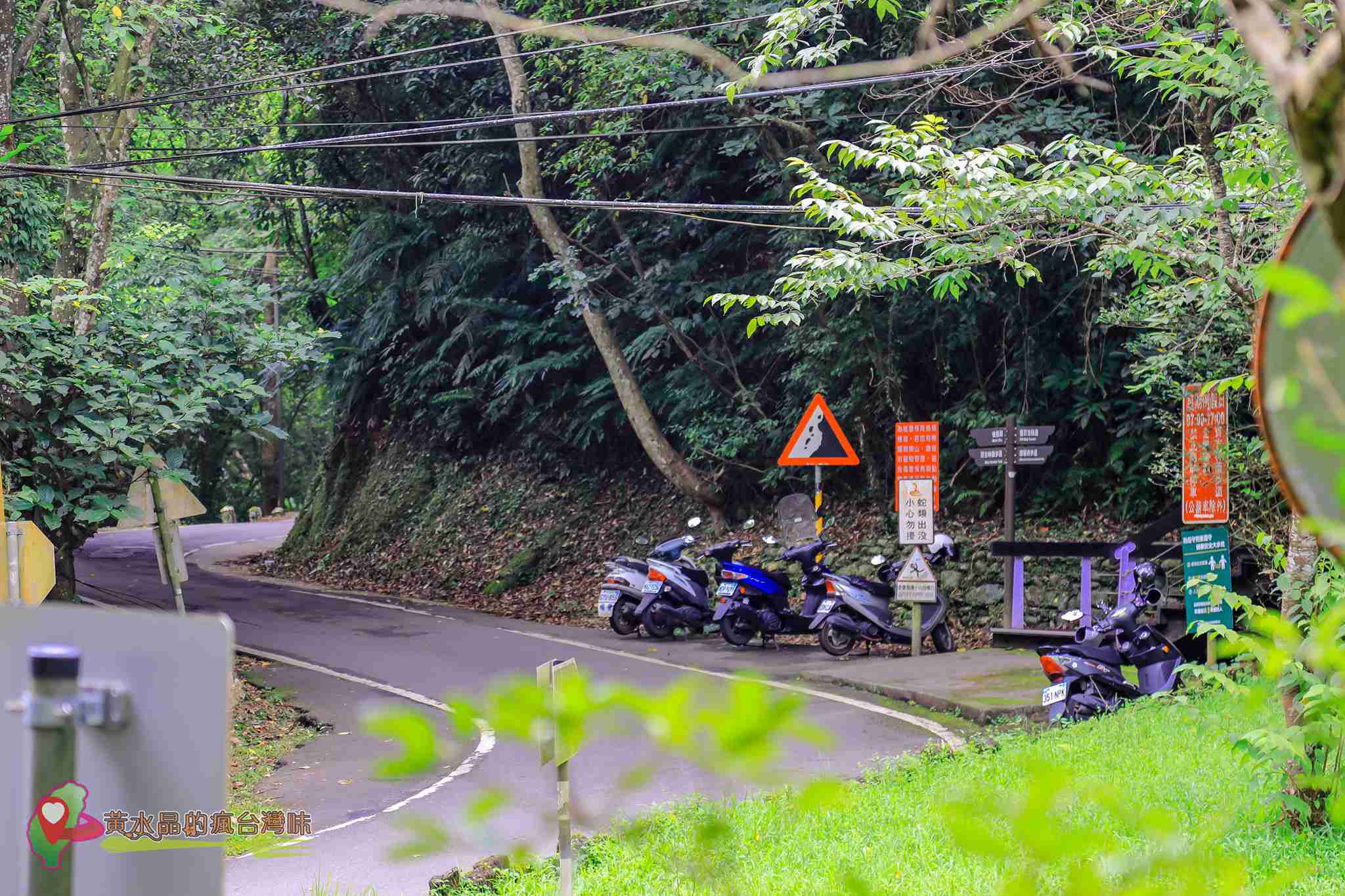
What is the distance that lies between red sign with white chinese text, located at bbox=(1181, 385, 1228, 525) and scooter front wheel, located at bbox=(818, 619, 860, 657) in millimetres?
3998

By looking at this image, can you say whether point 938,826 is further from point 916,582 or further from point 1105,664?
point 916,582

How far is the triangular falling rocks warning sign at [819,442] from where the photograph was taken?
14242 mm

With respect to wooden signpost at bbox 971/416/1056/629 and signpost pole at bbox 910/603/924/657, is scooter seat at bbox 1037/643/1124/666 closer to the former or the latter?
signpost pole at bbox 910/603/924/657

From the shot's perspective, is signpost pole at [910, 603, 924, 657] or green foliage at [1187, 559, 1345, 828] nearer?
green foliage at [1187, 559, 1345, 828]

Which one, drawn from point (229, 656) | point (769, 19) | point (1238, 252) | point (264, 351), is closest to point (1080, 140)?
point (1238, 252)

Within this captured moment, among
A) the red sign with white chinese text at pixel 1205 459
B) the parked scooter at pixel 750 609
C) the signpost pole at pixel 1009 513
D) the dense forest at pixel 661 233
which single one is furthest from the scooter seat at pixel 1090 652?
the parked scooter at pixel 750 609

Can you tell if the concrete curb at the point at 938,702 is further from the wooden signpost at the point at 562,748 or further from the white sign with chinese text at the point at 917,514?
the wooden signpost at the point at 562,748

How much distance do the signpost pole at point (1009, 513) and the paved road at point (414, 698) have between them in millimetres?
2258

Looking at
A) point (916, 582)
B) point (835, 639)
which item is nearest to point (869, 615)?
point (835, 639)

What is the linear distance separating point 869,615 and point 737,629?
1.72 meters

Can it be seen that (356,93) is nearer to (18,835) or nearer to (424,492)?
(424,492)

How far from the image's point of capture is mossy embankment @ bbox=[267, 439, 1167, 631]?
15633 mm

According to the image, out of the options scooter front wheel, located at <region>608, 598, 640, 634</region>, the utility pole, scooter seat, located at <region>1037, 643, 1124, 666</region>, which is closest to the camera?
scooter seat, located at <region>1037, 643, 1124, 666</region>

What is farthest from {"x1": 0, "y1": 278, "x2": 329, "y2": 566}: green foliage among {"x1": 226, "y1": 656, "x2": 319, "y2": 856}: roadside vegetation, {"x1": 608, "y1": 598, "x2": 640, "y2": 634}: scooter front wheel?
{"x1": 608, "y1": 598, "x2": 640, "y2": 634}: scooter front wheel
